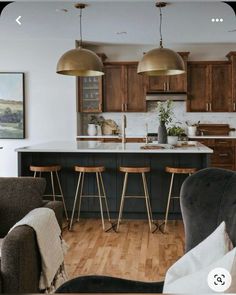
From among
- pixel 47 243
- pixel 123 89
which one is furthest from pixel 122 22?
pixel 47 243

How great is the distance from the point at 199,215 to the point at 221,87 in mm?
6524

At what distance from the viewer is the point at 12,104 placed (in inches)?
311

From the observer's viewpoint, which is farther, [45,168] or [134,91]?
[134,91]

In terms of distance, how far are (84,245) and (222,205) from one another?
2682mm

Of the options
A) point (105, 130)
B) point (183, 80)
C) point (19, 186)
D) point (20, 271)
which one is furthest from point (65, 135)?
point (20, 271)

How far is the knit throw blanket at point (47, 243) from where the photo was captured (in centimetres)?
256

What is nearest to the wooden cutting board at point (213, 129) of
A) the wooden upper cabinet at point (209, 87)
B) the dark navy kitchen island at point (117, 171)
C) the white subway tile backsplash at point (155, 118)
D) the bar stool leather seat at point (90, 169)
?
the white subway tile backsplash at point (155, 118)

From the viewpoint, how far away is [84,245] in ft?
14.3

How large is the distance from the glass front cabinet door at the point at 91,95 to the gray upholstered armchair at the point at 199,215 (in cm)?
614

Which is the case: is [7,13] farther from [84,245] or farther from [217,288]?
[217,288]

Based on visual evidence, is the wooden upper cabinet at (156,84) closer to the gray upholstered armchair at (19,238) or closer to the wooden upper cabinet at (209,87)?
the wooden upper cabinet at (209,87)

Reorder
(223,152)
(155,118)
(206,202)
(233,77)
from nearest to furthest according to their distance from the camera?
(206,202) < (223,152) < (233,77) < (155,118)

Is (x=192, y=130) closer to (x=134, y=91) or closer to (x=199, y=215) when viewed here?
(x=134, y=91)

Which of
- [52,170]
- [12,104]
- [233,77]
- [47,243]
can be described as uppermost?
[233,77]
